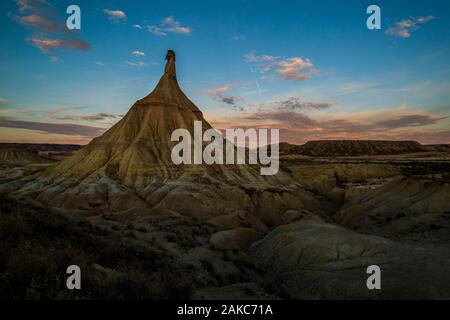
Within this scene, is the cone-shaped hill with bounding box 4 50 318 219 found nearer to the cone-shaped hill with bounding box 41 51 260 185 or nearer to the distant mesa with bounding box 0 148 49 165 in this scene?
the cone-shaped hill with bounding box 41 51 260 185

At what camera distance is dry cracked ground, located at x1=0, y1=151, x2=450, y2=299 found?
6848mm

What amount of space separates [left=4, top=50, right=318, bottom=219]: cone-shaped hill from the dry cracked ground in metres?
9.32

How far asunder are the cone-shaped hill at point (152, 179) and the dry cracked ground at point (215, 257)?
9315mm

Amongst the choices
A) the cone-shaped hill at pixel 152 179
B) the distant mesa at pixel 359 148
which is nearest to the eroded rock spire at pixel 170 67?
the cone-shaped hill at pixel 152 179

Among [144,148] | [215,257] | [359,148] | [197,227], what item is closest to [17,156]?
[144,148]

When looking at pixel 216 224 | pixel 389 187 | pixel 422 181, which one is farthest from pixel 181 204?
pixel 422 181

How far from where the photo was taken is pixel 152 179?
46.6 meters

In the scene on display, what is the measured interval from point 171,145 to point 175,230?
3339 cm

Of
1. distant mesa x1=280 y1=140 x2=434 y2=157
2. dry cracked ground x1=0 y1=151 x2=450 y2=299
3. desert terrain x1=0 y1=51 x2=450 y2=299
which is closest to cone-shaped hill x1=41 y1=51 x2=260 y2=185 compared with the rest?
desert terrain x1=0 y1=51 x2=450 y2=299

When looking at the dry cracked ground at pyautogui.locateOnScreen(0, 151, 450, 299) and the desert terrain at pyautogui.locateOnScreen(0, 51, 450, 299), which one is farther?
the desert terrain at pyautogui.locateOnScreen(0, 51, 450, 299)

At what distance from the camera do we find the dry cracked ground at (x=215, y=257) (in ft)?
22.5

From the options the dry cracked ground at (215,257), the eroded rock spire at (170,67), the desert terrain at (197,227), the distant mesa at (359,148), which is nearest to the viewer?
the dry cracked ground at (215,257)

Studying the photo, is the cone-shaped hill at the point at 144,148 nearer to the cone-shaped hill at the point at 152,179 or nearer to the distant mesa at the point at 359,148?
the cone-shaped hill at the point at 152,179
